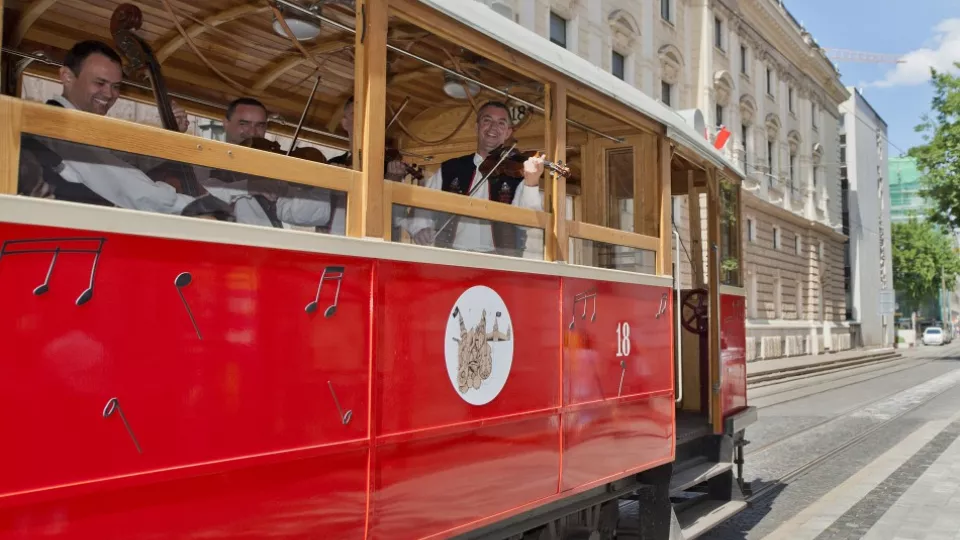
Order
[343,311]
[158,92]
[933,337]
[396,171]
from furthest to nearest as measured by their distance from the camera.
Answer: [933,337] → [396,171] → [158,92] → [343,311]

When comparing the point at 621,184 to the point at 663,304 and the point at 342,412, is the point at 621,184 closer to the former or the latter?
the point at 663,304

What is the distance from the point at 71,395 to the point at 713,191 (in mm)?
5185

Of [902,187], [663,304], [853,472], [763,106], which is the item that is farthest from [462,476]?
[902,187]

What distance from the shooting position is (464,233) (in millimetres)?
3201

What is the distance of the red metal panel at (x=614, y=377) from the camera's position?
3.88 metres

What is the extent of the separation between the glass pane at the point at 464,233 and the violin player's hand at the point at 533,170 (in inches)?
8.5

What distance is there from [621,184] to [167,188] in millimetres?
3047

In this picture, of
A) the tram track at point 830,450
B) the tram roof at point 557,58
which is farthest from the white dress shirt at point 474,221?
the tram track at point 830,450

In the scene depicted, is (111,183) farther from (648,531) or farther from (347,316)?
(648,531)

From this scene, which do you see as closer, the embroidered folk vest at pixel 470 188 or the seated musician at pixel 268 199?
the seated musician at pixel 268 199

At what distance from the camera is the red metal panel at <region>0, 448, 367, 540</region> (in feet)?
6.11

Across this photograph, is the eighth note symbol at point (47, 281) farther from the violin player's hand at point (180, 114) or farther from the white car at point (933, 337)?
the white car at point (933, 337)

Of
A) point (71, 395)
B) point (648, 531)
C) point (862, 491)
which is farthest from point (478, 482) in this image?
point (862, 491)

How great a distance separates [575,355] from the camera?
390 centimetres
